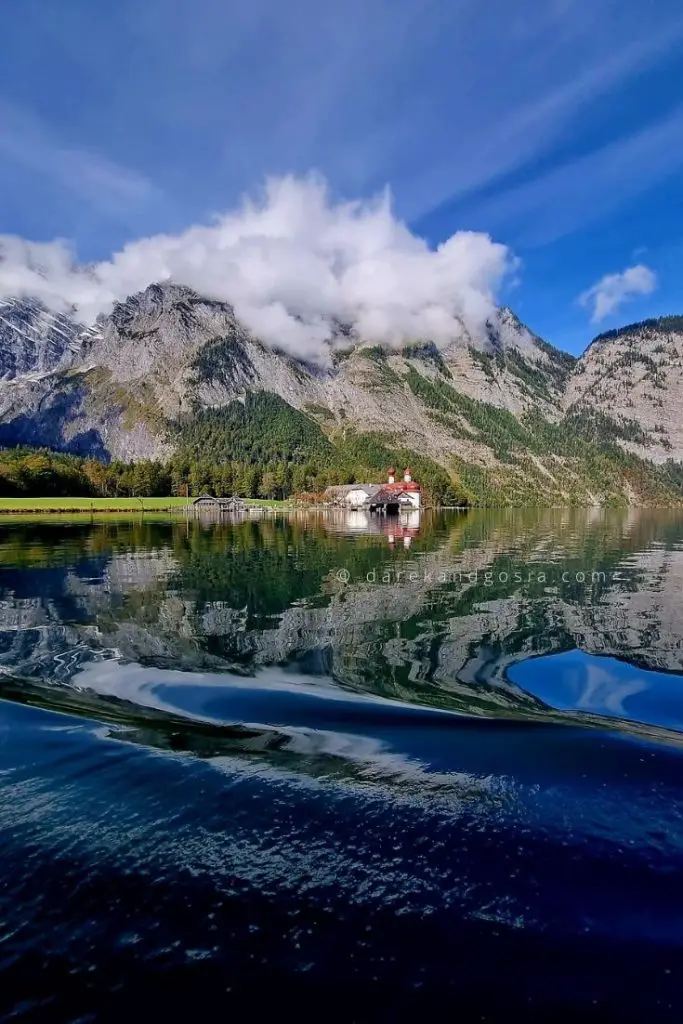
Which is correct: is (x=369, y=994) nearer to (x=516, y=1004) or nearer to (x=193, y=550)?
(x=516, y=1004)

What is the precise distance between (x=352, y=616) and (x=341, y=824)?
17.5 metres

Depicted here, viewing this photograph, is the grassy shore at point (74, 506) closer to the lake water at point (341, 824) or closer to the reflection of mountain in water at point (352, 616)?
the reflection of mountain in water at point (352, 616)

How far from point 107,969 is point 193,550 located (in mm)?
56020

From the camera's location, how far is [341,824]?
33.1 ft

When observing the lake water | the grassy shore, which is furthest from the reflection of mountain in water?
the grassy shore

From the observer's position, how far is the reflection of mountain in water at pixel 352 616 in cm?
1959

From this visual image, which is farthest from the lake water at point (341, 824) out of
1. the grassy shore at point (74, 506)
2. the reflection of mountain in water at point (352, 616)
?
the grassy shore at point (74, 506)

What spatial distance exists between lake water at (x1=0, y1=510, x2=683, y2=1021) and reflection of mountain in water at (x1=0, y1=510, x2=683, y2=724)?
243mm

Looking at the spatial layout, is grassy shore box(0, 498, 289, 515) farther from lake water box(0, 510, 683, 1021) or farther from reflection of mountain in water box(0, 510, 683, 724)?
lake water box(0, 510, 683, 1021)

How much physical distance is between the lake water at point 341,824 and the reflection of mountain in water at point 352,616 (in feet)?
0.80

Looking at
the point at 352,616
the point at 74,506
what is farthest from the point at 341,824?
the point at 74,506

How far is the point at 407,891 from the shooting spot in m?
8.51

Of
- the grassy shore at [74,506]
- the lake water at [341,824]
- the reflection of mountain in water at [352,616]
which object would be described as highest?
the grassy shore at [74,506]

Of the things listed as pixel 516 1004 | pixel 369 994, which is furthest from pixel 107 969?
pixel 516 1004
